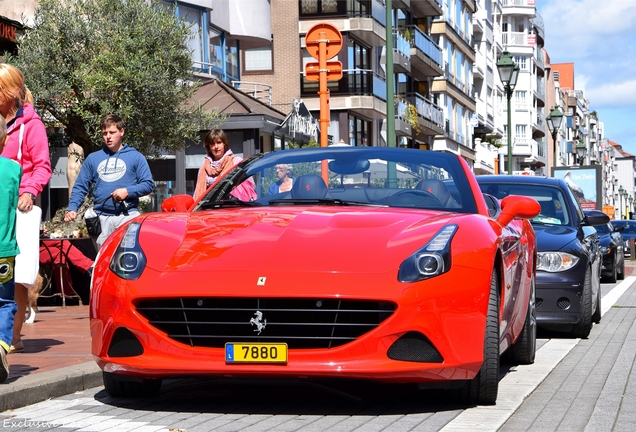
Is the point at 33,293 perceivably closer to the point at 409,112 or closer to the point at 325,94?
the point at 325,94

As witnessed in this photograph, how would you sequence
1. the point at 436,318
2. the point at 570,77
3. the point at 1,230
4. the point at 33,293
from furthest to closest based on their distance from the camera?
the point at 570,77
the point at 33,293
the point at 1,230
the point at 436,318

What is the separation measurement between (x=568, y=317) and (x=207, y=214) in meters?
4.92

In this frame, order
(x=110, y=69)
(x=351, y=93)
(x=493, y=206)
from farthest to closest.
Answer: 1. (x=351, y=93)
2. (x=110, y=69)
3. (x=493, y=206)

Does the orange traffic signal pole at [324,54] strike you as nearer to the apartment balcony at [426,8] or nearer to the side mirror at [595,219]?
the side mirror at [595,219]

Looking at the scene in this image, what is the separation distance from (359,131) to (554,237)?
39.4m

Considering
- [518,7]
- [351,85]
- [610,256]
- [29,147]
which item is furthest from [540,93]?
[29,147]

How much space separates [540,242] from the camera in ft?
36.3

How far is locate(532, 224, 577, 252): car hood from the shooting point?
431 inches

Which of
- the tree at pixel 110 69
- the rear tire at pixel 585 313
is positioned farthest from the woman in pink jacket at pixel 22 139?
the tree at pixel 110 69

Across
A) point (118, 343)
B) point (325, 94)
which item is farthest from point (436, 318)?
point (325, 94)

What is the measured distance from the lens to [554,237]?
11172 mm

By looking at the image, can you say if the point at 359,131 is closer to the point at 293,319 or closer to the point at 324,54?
the point at 324,54

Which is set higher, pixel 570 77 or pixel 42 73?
pixel 570 77

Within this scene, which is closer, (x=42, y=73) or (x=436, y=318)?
(x=436, y=318)
